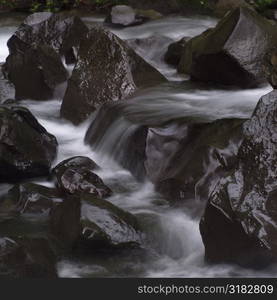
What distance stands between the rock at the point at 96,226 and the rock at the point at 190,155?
0.69 meters

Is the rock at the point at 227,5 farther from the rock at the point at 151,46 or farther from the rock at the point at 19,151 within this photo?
the rock at the point at 19,151

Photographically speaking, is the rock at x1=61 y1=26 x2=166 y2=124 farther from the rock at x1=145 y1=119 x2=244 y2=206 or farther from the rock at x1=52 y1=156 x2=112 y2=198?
the rock at x1=52 y1=156 x2=112 y2=198

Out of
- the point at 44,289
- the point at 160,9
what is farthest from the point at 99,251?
the point at 160,9

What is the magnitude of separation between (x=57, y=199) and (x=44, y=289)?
1.94 metres

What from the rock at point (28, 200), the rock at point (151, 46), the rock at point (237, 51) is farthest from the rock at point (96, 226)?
the rock at point (151, 46)

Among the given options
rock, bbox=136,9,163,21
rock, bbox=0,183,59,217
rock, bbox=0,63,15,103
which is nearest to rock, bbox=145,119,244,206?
rock, bbox=0,183,59,217

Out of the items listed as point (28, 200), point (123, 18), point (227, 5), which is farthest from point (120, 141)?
point (227, 5)

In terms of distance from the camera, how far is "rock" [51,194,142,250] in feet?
17.0

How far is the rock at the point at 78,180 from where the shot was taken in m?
6.23

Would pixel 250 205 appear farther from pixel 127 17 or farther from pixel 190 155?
pixel 127 17

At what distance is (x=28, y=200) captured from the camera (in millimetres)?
6027

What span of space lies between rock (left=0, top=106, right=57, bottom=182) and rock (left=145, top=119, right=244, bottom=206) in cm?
106

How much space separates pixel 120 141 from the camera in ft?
23.5

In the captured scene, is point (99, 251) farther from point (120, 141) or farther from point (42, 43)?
point (42, 43)
